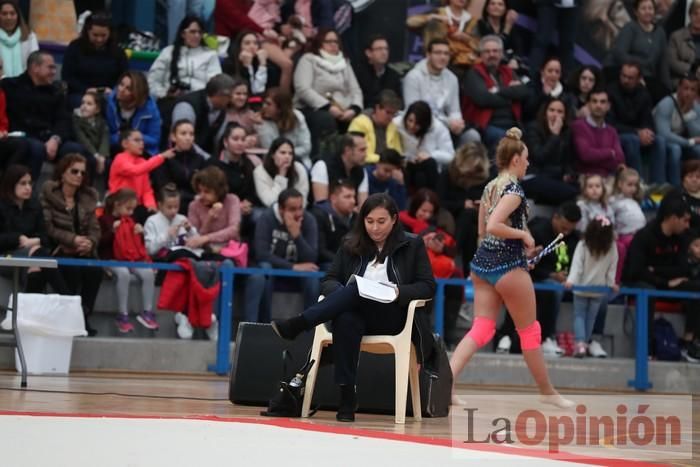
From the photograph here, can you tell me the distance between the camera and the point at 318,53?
14.0 meters

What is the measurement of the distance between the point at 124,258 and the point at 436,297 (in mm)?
2785

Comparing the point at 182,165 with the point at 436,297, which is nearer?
the point at 436,297

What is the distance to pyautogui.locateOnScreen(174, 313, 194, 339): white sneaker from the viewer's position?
38.2 ft

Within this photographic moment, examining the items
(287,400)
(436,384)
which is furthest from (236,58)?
(287,400)

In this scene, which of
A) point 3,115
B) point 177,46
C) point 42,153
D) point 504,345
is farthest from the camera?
point 177,46

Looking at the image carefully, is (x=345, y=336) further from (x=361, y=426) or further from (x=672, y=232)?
(x=672, y=232)

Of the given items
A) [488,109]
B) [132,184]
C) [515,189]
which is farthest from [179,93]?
[515,189]

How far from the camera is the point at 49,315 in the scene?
10.4 m

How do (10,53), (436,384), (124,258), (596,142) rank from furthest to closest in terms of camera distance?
(596,142), (10,53), (124,258), (436,384)

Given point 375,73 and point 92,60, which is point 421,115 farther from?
point 92,60

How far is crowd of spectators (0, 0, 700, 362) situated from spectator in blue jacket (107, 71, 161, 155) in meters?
0.02

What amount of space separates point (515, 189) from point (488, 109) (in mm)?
6632

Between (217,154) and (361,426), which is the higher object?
(217,154)

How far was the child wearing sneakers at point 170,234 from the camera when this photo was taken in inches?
454
